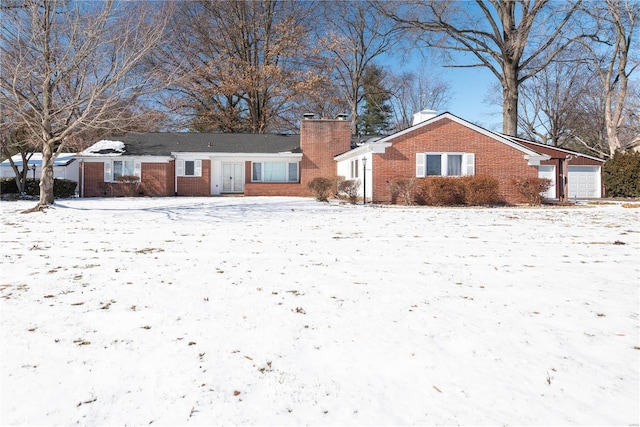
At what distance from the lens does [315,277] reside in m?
4.67

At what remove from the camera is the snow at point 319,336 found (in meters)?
2.18

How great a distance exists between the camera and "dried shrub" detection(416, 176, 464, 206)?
1578 centimetres

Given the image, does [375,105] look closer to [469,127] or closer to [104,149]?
[469,127]

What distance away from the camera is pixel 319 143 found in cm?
2283

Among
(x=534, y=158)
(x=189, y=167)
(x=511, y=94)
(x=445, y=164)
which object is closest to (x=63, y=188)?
(x=189, y=167)

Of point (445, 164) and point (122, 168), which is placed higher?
point (122, 168)

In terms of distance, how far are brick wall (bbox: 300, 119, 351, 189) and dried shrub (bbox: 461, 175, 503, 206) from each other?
893cm

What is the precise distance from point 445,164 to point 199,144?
1455 centimetres

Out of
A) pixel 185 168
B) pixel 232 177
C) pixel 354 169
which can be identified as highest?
pixel 185 168

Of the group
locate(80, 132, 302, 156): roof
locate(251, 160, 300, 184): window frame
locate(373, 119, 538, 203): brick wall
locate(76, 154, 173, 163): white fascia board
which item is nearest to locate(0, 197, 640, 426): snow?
locate(373, 119, 538, 203): brick wall

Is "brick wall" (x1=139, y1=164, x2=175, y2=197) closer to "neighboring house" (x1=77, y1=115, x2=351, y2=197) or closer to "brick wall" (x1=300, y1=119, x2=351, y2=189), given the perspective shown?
"neighboring house" (x1=77, y1=115, x2=351, y2=197)

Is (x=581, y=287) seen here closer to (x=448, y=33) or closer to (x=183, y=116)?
(x=448, y=33)

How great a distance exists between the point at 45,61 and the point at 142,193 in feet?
35.8

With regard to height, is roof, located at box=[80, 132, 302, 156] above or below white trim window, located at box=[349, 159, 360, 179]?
above
